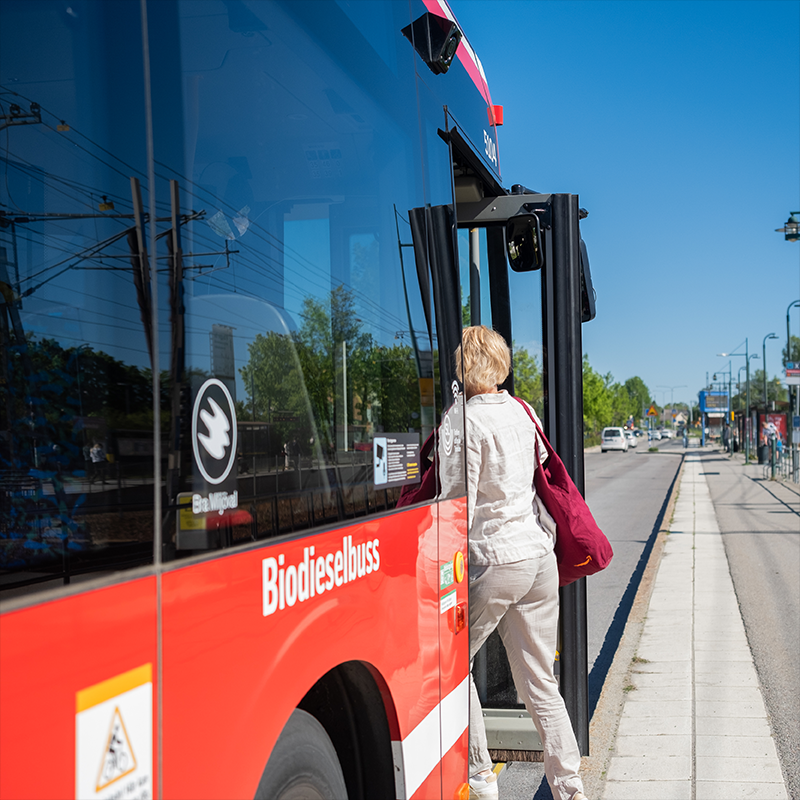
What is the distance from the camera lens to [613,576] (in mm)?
11258

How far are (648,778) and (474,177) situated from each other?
9.75ft

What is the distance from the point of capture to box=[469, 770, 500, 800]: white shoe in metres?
3.54

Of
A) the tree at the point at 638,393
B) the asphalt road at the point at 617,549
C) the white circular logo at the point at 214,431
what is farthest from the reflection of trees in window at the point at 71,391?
the tree at the point at 638,393

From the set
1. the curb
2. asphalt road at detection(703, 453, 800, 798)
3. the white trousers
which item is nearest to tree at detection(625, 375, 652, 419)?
asphalt road at detection(703, 453, 800, 798)

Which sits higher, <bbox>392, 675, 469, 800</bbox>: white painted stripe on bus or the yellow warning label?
the yellow warning label

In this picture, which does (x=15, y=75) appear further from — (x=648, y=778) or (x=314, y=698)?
(x=648, y=778)

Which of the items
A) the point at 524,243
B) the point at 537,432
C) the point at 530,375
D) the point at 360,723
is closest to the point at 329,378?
the point at 360,723

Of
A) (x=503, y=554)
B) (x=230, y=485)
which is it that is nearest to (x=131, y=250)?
(x=230, y=485)

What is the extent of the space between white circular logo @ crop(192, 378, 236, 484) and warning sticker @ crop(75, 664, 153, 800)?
0.36 meters

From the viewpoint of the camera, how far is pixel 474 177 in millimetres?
4141

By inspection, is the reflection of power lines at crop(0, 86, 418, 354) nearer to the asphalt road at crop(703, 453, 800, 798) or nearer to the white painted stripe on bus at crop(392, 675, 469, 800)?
the white painted stripe on bus at crop(392, 675, 469, 800)

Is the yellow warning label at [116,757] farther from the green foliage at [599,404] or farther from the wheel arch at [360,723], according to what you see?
the green foliage at [599,404]

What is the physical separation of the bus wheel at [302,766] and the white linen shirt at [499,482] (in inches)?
52.4

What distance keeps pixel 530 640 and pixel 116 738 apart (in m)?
2.46
